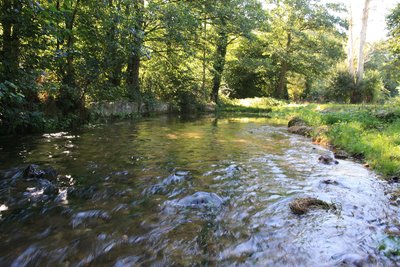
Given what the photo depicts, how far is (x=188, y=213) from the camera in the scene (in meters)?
4.30

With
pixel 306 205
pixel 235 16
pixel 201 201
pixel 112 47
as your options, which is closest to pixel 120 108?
pixel 112 47

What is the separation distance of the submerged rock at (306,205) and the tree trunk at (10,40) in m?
5.85

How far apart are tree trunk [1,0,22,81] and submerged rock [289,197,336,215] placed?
585 centimetres

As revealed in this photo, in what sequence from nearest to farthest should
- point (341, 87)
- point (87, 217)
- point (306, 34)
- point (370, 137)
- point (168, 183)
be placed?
point (87, 217) → point (168, 183) → point (370, 137) → point (341, 87) → point (306, 34)

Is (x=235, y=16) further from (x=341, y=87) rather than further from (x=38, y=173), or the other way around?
(x=38, y=173)

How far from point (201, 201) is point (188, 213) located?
1.42 ft

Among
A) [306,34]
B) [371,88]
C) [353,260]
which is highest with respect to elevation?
[306,34]

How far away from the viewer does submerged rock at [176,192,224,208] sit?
4.59 meters

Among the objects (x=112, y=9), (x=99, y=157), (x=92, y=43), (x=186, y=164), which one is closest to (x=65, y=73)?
(x=92, y=43)

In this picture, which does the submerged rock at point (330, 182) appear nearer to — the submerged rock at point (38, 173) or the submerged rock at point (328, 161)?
the submerged rock at point (328, 161)

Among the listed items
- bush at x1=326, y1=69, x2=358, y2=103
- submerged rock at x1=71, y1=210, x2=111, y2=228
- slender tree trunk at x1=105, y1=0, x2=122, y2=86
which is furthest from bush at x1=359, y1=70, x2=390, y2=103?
submerged rock at x1=71, y1=210, x2=111, y2=228

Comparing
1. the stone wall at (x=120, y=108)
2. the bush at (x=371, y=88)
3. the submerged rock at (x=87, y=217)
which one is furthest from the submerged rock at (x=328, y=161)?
the bush at (x=371, y=88)

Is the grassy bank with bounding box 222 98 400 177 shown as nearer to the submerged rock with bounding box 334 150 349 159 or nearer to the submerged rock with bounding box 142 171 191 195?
the submerged rock with bounding box 334 150 349 159

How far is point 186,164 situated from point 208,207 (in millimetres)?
2458
